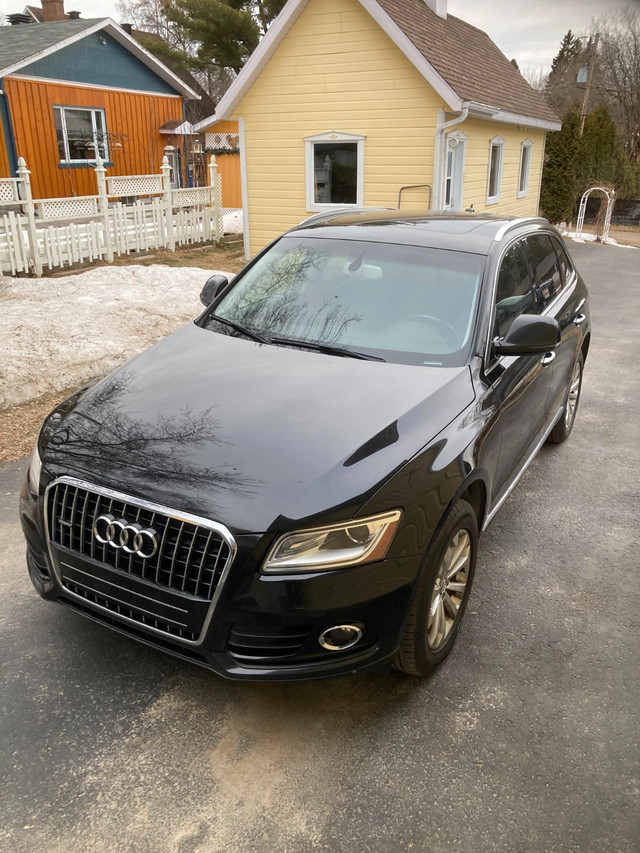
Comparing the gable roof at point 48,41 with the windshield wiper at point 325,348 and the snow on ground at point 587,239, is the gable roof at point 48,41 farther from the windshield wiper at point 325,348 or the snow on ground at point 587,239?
the windshield wiper at point 325,348

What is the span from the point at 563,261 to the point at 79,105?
1878 centimetres

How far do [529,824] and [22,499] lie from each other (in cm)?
224

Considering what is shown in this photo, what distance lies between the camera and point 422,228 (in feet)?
13.3

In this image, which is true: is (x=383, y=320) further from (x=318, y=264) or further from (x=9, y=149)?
(x=9, y=149)

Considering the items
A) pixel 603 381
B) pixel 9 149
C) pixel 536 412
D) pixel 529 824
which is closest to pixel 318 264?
pixel 536 412

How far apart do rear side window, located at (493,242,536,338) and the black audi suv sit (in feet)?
0.06

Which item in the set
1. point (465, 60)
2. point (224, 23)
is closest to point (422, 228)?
point (465, 60)

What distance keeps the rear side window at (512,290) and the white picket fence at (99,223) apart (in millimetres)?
8832

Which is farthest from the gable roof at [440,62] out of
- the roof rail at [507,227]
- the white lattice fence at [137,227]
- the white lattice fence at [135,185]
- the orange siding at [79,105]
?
the roof rail at [507,227]

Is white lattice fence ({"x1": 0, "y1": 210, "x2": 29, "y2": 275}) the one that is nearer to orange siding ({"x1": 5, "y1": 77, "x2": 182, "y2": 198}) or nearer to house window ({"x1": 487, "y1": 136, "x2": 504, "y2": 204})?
orange siding ({"x1": 5, "y1": 77, "x2": 182, "y2": 198})

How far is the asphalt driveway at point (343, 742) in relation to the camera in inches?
85.8

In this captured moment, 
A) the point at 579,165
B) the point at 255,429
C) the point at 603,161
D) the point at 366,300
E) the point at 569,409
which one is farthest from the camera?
the point at 603,161

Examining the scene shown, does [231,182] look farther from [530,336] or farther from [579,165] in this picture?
[530,336]

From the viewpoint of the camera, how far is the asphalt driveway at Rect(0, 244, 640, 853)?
2.18 metres
